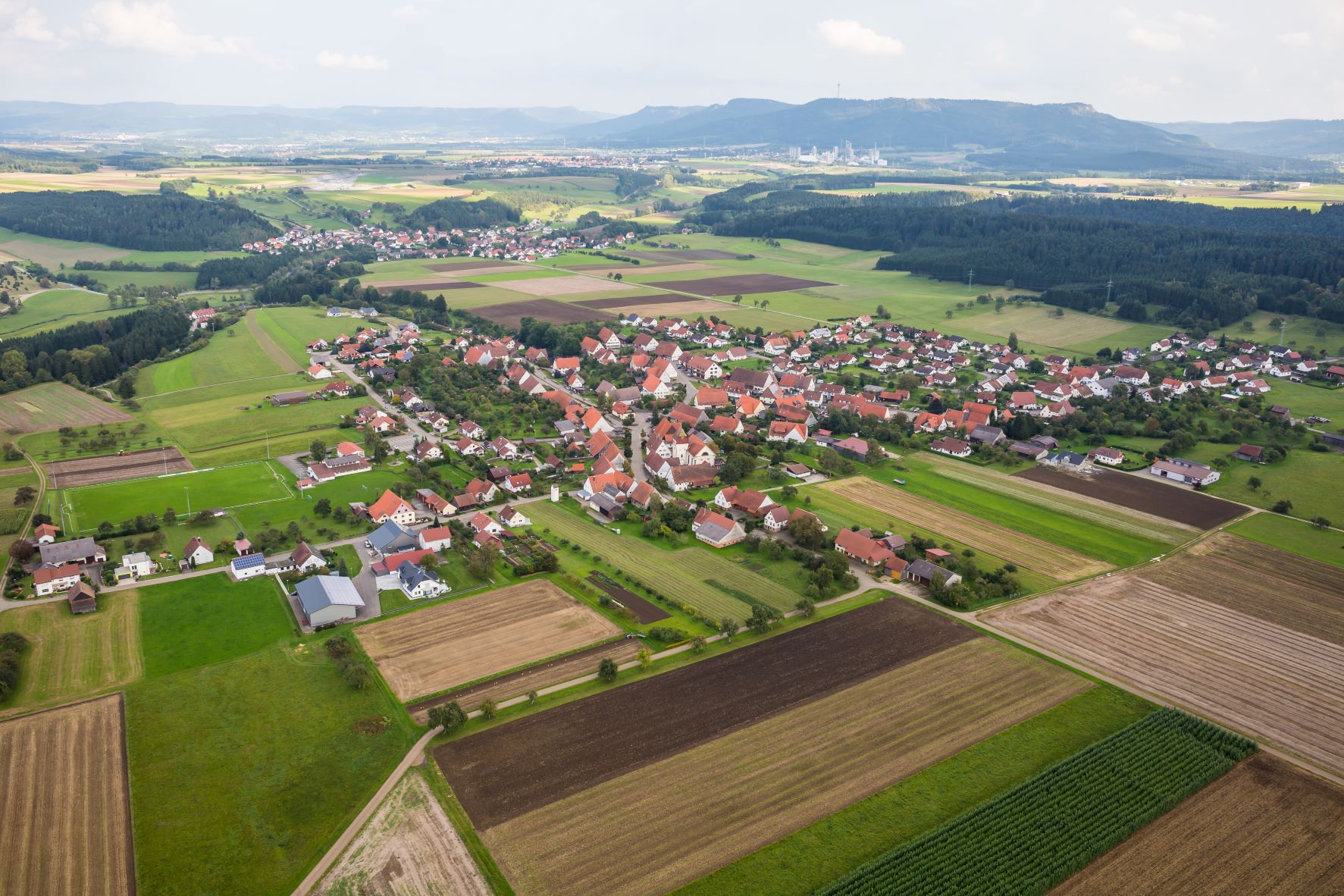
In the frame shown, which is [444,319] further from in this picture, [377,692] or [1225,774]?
[1225,774]

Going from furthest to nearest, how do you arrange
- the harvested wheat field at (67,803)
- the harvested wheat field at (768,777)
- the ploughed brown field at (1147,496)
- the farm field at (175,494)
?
the ploughed brown field at (1147,496) → the farm field at (175,494) → the harvested wheat field at (768,777) → the harvested wheat field at (67,803)

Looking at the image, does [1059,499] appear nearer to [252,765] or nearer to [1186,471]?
[1186,471]

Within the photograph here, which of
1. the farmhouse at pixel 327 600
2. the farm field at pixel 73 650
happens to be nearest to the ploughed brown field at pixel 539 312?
the farmhouse at pixel 327 600

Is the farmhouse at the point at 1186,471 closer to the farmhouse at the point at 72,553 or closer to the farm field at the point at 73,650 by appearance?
Result: the farm field at the point at 73,650

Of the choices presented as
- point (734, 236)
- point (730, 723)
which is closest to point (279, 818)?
point (730, 723)

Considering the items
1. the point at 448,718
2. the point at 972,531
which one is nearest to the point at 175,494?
the point at 448,718
